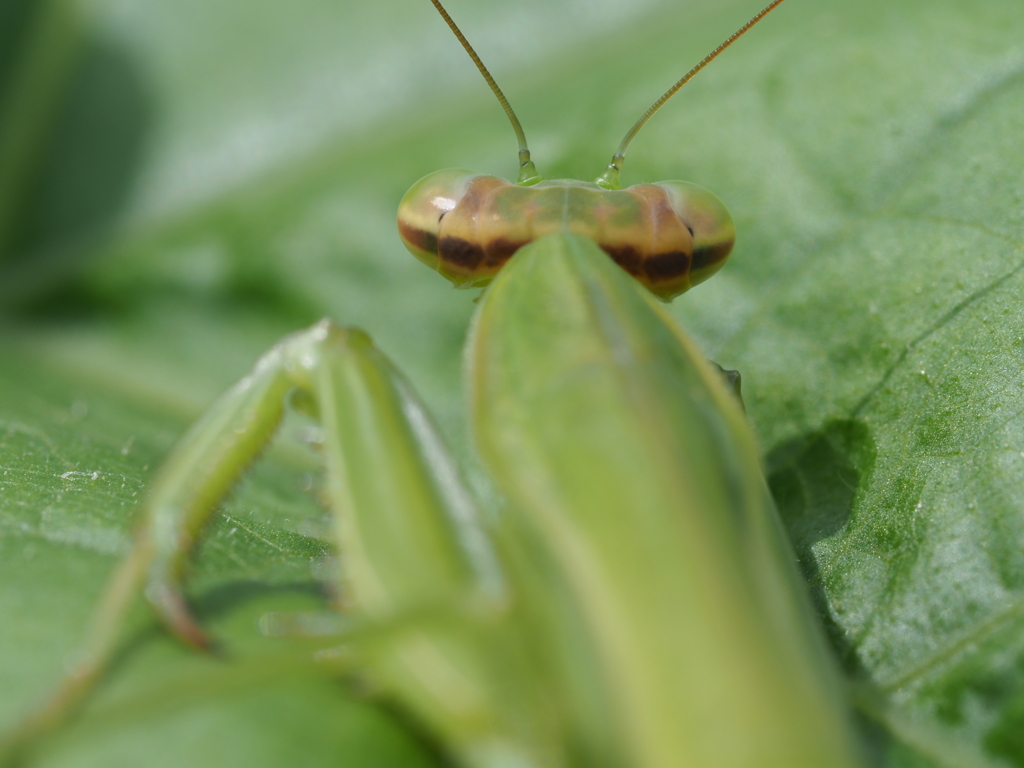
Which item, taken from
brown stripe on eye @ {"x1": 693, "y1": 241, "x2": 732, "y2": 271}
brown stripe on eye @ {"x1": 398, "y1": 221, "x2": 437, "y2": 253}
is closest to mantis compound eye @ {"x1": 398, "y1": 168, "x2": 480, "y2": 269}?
brown stripe on eye @ {"x1": 398, "y1": 221, "x2": 437, "y2": 253}

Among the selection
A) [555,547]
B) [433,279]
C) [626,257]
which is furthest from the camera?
[433,279]

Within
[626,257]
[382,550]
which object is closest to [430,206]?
[626,257]

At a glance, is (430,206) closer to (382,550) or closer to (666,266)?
(666,266)

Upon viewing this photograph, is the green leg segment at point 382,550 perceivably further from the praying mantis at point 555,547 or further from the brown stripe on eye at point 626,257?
the brown stripe on eye at point 626,257

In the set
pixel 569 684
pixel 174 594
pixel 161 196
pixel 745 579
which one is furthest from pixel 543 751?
pixel 161 196

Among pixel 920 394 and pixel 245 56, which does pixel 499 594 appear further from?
pixel 245 56

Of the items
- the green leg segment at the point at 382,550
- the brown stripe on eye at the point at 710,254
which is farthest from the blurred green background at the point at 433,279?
the brown stripe on eye at the point at 710,254
